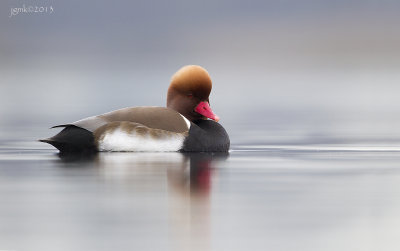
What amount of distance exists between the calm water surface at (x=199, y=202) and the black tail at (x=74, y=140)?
0.17 meters

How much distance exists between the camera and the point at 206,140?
9.49m

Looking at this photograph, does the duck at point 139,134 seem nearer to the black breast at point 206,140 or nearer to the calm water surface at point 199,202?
the black breast at point 206,140

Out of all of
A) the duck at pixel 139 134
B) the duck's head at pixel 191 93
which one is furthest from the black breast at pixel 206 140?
the duck's head at pixel 191 93

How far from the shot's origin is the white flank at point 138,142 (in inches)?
365

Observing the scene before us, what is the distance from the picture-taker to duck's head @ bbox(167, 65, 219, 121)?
9.90m

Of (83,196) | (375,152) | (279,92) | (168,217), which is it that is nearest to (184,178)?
(83,196)

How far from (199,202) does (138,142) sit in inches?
136

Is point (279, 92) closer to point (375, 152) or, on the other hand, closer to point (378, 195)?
point (375, 152)

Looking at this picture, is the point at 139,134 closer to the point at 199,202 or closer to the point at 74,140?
the point at 74,140

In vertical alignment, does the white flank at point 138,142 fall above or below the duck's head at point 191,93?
below

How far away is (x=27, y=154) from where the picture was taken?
9.33 m

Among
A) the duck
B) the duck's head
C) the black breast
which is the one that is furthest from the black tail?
the duck's head

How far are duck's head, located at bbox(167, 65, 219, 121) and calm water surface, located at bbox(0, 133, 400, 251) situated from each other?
2.97 feet

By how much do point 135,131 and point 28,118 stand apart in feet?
21.9
